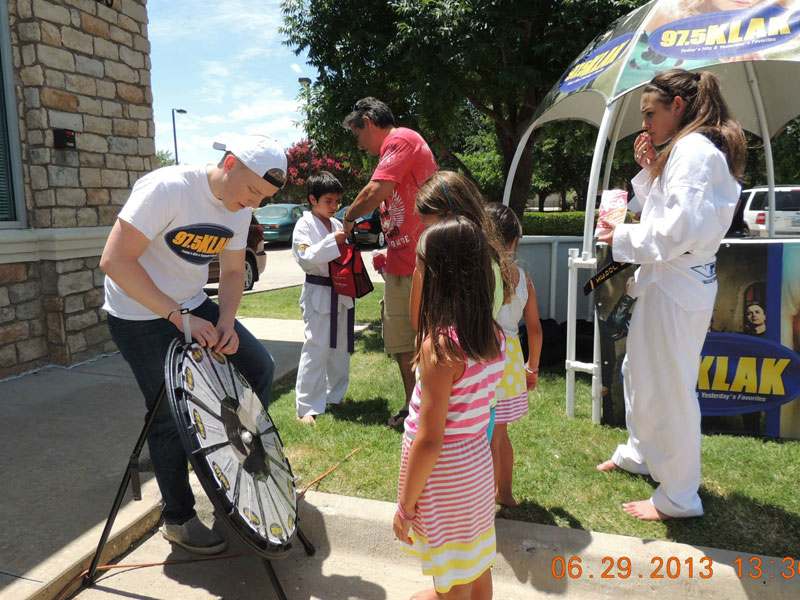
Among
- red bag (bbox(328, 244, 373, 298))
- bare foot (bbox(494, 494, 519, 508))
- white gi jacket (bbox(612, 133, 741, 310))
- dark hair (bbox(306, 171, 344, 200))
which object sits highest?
dark hair (bbox(306, 171, 344, 200))

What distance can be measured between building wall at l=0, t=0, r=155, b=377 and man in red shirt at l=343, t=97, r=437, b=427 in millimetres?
2889

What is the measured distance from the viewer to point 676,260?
9.13 ft

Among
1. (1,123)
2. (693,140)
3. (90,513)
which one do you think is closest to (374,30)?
(1,123)

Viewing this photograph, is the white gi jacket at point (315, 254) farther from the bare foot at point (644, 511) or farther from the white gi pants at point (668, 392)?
the bare foot at point (644, 511)

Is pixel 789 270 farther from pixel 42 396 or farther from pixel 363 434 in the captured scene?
pixel 42 396

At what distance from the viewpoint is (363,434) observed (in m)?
4.05

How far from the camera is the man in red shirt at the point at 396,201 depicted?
12.5 feet

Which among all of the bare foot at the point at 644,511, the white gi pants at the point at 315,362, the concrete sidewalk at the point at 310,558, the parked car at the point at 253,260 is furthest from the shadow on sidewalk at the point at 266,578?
the parked car at the point at 253,260

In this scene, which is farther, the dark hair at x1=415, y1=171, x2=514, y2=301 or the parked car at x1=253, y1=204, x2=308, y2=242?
the parked car at x1=253, y1=204, x2=308, y2=242

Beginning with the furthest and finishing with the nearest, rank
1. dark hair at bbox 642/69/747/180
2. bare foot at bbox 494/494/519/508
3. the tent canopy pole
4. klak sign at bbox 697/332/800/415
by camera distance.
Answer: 1. the tent canopy pole
2. klak sign at bbox 697/332/800/415
3. bare foot at bbox 494/494/519/508
4. dark hair at bbox 642/69/747/180

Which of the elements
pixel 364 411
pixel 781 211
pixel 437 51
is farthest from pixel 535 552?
pixel 781 211

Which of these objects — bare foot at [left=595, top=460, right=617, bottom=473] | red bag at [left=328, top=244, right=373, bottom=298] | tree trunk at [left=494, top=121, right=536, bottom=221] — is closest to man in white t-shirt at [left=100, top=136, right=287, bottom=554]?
red bag at [left=328, top=244, right=373, bottom=298]

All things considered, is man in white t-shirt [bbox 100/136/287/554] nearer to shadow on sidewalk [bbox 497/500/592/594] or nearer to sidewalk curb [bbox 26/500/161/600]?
sidewalk curb [bbox 26/500/161/600]
